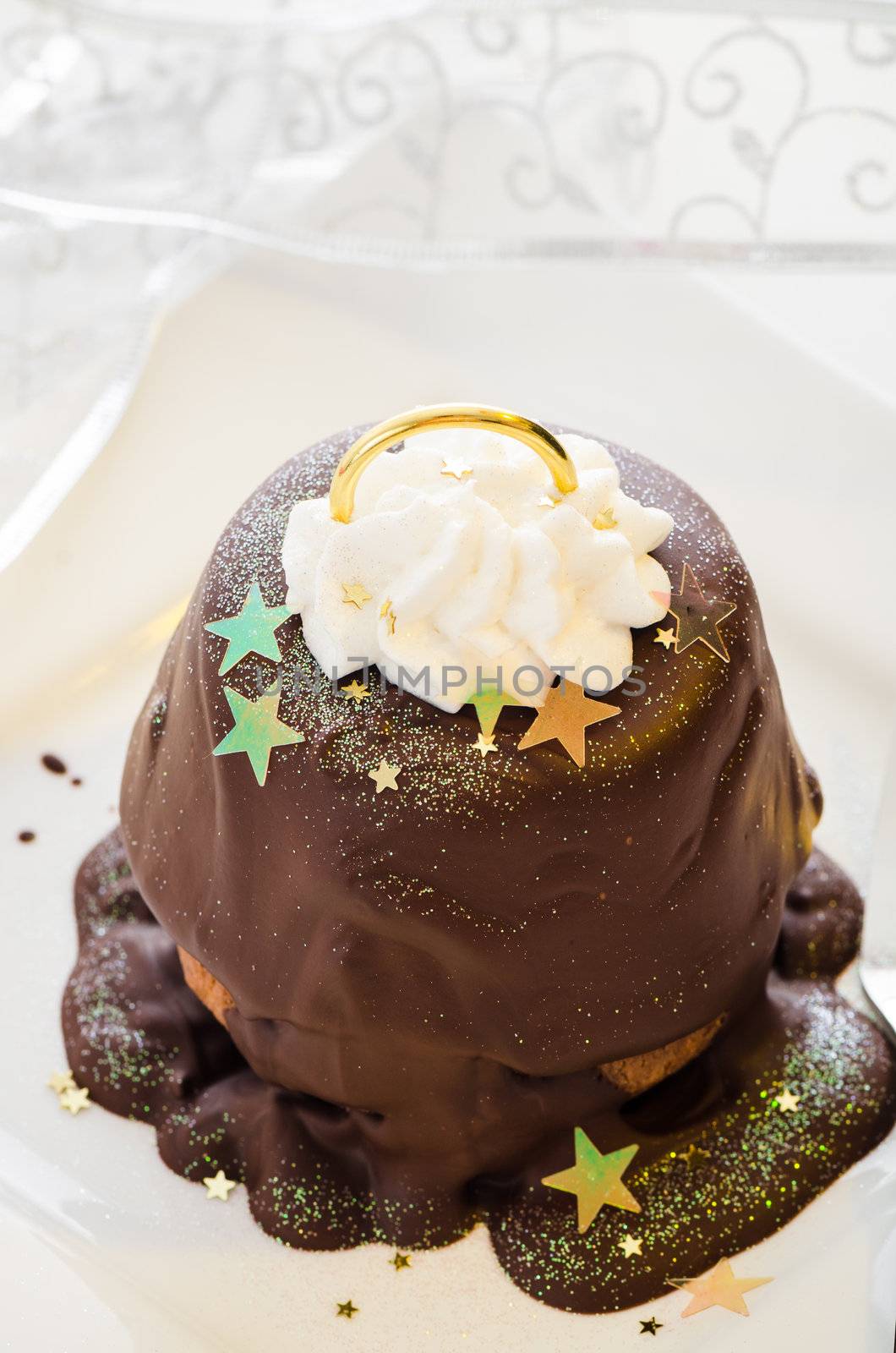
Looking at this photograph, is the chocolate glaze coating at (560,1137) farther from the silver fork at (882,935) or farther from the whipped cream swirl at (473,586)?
the whipped cream swirl at (473,586)

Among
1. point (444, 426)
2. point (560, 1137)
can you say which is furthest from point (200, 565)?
point (560, 1137)

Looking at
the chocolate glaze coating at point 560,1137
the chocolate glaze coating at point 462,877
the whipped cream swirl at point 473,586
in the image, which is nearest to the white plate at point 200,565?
the chocolate glaze coating at point 560,1137

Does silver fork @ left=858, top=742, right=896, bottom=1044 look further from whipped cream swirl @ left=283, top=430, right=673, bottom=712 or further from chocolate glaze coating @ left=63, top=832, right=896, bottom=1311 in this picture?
whipped cream swirl @ left=283, top=430, right=673, bottom=712

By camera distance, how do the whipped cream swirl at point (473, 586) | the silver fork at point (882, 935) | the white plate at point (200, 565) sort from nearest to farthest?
the whipped cream swirl at point (473, 586) → the white plate at point (200, 565) → the silver fork at point (882, 935)

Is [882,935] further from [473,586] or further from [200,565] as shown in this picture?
[200,565]

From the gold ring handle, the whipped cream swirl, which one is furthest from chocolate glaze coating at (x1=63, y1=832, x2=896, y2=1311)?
the gold ring handle

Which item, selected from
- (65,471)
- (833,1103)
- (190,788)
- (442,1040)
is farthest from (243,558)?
(833,1103)

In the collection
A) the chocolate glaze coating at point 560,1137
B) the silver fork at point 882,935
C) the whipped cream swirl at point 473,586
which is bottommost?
the chocolate glaze coating at point 560,1137
